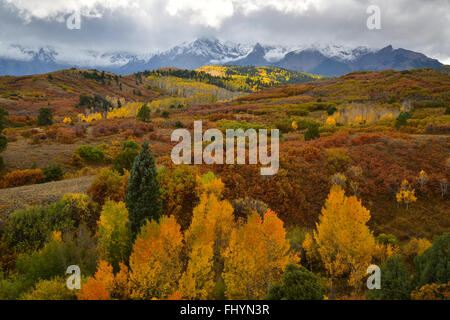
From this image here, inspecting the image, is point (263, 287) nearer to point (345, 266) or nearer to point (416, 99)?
point (345, 266)

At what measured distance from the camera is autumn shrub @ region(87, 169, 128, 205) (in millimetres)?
18844

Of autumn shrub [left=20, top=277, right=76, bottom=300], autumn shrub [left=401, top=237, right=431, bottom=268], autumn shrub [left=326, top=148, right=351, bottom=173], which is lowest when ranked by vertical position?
autumn shrub [left=401, top=237, right=431, bottom=268]

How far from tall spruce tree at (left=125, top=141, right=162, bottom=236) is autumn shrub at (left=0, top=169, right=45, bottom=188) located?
1584 centimetres

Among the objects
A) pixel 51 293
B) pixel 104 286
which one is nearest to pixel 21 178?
pixel 51 293

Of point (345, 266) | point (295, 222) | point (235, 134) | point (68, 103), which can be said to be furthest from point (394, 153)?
point (68, 103)

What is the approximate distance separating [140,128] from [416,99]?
213ft

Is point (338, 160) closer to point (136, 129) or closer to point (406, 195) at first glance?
point (406, 195)

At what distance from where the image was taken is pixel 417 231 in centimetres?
1817

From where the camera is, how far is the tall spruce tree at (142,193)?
545 inches

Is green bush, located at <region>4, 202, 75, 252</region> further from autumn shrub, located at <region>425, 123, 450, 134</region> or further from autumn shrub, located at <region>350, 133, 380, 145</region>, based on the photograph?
autumn shrub, located at <region>425, 123, 450, 134</region>

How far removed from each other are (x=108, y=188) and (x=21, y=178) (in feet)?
35.4

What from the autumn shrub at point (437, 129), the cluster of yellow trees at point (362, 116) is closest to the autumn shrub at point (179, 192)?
the autumn shrub at point (437, 129)

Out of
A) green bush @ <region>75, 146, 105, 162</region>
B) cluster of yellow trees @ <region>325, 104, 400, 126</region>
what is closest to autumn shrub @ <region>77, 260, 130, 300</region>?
green bush @ <region>75, 146, 105, 162</region>

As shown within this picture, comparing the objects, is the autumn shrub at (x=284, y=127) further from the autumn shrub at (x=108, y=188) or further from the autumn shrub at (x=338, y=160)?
the autumn shrub at (x=108, y=188)
